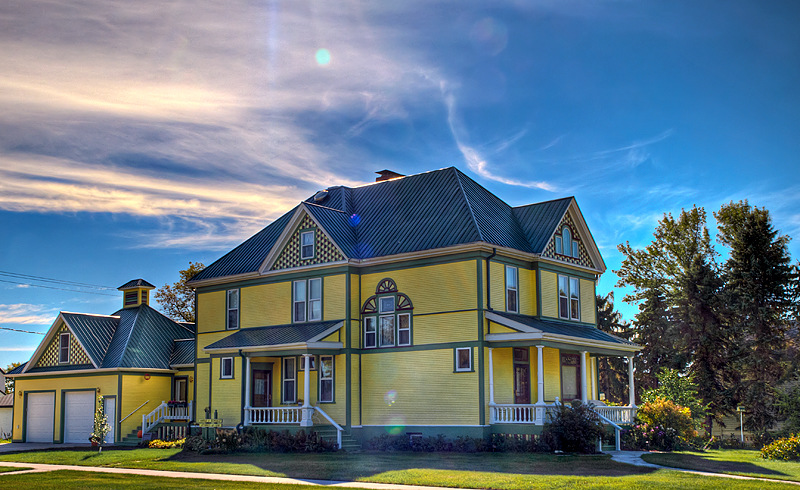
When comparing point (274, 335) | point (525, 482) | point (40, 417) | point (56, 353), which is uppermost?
point (274, 335)

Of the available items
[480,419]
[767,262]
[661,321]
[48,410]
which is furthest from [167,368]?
[767,262]

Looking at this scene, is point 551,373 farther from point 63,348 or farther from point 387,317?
point 63,348

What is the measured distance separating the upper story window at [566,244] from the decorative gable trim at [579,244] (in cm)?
14

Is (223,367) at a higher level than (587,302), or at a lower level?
lower

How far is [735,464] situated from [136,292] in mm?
31433

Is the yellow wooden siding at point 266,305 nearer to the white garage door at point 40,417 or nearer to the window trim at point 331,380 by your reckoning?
the window trim at point 331,380

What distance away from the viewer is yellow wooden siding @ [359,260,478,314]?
30516 mm

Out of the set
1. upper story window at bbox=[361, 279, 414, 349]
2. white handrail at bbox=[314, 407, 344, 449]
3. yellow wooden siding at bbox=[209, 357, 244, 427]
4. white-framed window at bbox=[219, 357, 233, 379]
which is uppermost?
upper story window at bbox=[361, 279, 414, 349]

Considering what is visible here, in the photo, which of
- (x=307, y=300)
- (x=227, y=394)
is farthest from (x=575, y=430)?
(x=227, y=394)

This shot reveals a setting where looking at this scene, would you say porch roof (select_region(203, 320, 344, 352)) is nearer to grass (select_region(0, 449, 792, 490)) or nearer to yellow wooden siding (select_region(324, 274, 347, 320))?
yellow wooden siding (select_region(324, 274, 347, 320))

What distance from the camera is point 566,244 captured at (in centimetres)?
3509

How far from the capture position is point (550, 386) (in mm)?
32500

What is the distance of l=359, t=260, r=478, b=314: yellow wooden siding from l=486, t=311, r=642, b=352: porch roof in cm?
117

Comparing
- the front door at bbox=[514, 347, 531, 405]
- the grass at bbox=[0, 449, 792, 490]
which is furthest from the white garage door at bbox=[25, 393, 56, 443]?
the front door at bbox=[514, 347, 531, 405]
